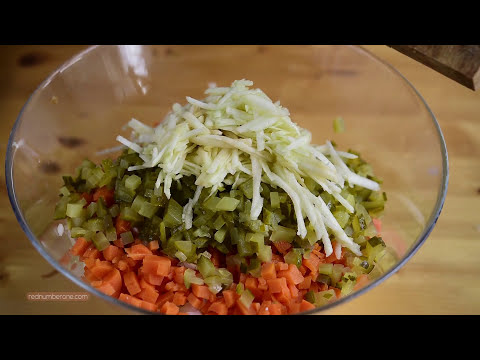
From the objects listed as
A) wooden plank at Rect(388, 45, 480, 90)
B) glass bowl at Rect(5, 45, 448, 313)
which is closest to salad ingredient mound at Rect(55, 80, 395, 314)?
glass bowl at Rect(5, 45, 448, 313)

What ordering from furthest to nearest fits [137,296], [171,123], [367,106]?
1. [367,106]
2. [171,123]
3. [137,296]

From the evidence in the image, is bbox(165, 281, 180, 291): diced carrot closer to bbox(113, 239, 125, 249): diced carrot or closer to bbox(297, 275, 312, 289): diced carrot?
bbox(113, 239, 125, 249): diced carrot

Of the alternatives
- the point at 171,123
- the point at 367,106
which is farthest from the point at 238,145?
the point at 367,106

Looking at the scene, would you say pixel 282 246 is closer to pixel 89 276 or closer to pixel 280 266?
pixel 280 266

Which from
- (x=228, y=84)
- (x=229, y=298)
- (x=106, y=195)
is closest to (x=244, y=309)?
(x=229, y=298)

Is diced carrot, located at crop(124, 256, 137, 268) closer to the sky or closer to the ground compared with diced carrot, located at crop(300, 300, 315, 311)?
closer to the sky

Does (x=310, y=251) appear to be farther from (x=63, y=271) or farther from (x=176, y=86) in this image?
(x=176, y=86)
